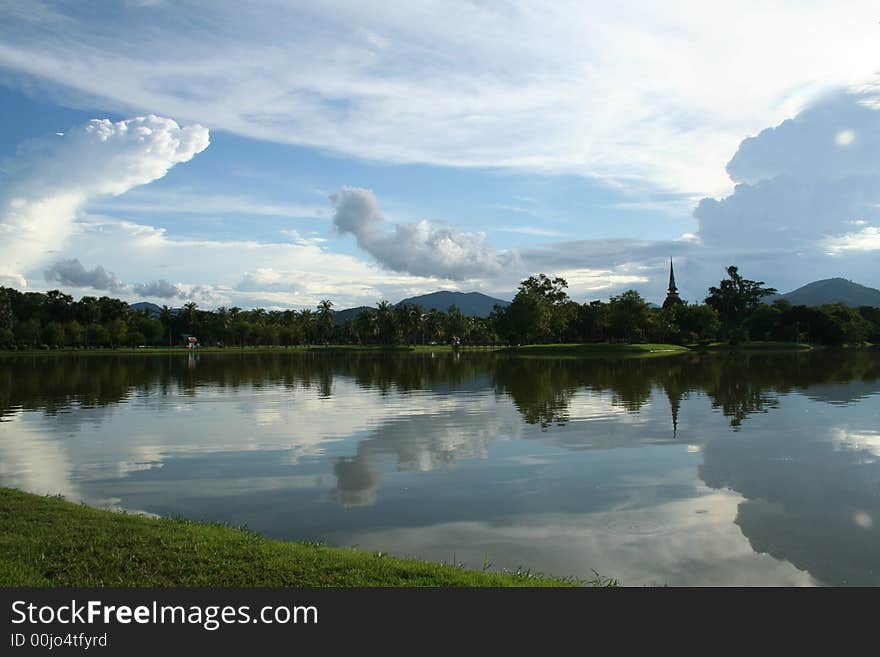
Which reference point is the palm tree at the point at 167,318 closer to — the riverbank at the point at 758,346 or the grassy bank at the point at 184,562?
the riverbank at the point at 758,346

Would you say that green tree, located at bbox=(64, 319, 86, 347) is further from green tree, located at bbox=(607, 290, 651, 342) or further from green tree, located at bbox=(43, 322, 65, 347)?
green tree, located at bbox=(607, 290, 651, 342)

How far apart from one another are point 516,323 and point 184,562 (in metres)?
139

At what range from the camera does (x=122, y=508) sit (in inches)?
555

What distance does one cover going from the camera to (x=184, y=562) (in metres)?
9.20

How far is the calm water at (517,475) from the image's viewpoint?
11.5 m

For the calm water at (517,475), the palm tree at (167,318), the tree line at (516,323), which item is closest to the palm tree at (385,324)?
the tree line at (516,323)

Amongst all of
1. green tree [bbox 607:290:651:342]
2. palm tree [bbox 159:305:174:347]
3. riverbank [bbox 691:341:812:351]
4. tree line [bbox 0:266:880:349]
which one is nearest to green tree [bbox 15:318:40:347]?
tree line [bbox 0:266:880:349]

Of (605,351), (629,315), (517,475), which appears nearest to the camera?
(517,475)

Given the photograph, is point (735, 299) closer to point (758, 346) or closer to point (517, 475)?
point (758, 346)

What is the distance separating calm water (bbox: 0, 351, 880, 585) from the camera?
453 inches

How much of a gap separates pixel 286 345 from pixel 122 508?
179m

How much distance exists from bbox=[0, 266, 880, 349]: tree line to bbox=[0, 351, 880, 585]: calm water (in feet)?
385

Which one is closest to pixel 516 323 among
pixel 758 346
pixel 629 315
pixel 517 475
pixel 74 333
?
pixel 629 315

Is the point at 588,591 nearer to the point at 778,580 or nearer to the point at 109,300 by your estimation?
the point at 778,580
